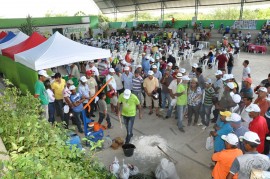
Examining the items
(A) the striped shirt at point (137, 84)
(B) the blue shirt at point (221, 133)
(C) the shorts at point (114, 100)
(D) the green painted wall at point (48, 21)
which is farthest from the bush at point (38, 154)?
(D) the green painted wall at point (48, 21)

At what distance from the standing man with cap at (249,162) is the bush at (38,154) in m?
1.59

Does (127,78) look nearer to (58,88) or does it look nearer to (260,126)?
(58,88)

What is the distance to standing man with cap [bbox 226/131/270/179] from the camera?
2641mm

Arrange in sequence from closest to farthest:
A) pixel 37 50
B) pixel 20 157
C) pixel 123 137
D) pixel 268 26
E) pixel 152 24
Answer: pixel 20 157 → pixel 123 137 → pixel 37 50 → pixel 268 26 → pixel 152 24

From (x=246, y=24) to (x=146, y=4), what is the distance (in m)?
13.9

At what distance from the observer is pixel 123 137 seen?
5836mm

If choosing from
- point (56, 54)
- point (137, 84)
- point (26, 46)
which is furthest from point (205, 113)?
point (26, 46)

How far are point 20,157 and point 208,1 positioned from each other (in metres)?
26.8

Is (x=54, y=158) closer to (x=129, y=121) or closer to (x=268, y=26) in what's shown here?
(x=129, y=121)

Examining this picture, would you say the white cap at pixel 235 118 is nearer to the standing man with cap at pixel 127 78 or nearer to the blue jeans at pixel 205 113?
the blue jeans at pixel 205 113

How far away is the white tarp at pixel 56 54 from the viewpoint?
6.70 metres

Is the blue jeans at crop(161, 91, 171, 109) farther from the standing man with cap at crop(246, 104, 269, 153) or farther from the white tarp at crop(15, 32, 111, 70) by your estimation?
the standing man with cap at crop(246, 104, 269, 153)

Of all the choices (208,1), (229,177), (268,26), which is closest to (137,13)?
(208,1)

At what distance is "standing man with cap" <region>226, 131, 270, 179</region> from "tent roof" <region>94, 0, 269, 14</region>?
76.7ft
